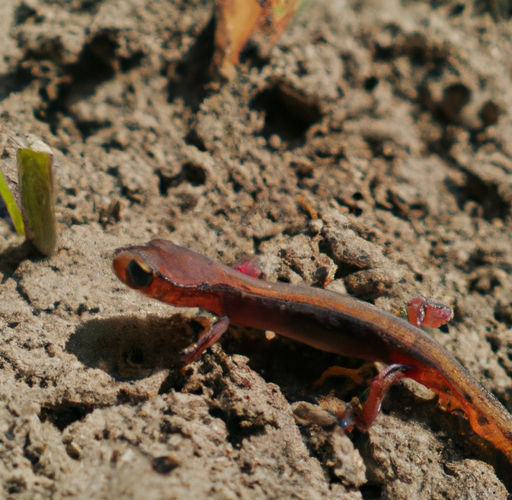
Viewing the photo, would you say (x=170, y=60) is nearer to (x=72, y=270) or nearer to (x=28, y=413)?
(x=72, y=270)

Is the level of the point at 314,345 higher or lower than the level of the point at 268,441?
higher

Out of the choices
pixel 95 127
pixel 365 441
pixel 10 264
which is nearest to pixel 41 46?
pixel 95 127

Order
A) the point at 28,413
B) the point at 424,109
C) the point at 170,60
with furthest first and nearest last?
the point at 424,109 → the point at 170,60 → the point at 28,413

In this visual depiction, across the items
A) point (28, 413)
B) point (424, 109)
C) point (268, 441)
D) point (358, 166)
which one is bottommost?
point (28, 413)

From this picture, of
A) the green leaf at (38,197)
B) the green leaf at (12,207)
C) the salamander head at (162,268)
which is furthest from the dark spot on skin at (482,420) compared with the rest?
the green leaf at (12,207)

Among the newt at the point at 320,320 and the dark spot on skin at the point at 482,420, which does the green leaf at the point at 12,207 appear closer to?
the newt at the point at 320,320

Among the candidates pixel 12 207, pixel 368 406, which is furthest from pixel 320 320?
pixel 12 207
